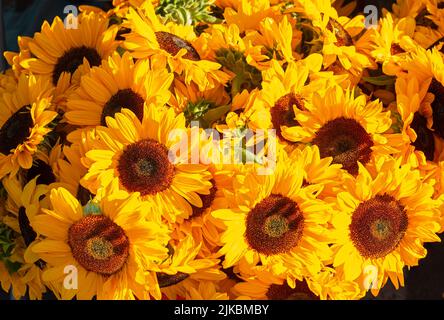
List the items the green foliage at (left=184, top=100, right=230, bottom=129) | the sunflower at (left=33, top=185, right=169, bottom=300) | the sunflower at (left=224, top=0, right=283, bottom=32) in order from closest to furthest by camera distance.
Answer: the sunflower at (left=33, top=185, right=169, bottom=300) → the green foliage at (left=184, top=100, right=230, bottom=129) → the sunflower at (left=224, top=0, right=283, bottom=32)

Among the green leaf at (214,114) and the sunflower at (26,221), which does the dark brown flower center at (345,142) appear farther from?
the sunflower at (26,221)

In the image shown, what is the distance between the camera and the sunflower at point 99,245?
2.87ft

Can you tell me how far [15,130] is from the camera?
3.37ft

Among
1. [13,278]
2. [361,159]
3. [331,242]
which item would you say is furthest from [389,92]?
[13,278]

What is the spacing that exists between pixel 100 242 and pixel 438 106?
1.41 ft

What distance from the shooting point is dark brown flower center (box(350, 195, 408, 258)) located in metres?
0.94

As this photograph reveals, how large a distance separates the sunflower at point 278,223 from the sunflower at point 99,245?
Answer: 3.2 inches

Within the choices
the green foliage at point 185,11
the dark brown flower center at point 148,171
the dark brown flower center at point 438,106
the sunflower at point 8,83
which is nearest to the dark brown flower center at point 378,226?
the dark brown flower center at point 438,106

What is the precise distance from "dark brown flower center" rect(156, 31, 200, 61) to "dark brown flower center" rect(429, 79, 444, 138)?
29 centimetres

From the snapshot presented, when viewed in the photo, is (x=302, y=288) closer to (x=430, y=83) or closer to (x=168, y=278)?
(x=168, y=278)

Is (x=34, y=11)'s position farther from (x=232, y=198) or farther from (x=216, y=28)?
(x=232, y=198)

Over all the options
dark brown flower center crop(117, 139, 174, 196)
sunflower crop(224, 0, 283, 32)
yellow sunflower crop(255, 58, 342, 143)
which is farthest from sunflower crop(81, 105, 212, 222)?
sunflower crop(224, 0, 283, 32)

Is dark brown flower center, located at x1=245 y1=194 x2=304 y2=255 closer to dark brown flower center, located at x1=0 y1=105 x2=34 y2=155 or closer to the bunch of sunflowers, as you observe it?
the bunch of sunflowers
